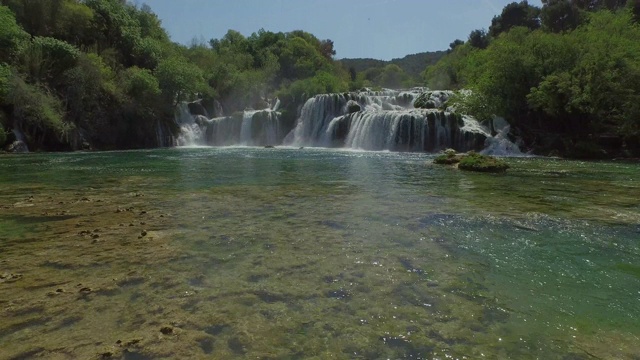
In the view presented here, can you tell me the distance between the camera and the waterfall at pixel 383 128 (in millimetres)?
31906

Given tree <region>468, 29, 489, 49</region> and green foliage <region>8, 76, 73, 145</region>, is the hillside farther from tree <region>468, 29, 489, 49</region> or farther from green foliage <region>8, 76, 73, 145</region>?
green foliage <region>8, 76, 73, 145</region>

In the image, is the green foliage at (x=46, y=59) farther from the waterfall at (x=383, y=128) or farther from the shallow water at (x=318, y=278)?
the shallow water at (x=318, y=278)

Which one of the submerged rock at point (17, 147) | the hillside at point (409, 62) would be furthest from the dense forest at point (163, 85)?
the hillside at point (409, 62)

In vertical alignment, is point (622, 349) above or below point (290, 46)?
below

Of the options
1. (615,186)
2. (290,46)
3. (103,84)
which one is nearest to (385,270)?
(615,186)

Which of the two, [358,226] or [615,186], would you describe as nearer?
[358,226]

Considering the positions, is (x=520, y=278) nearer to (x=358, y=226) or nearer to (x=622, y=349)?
(x=622, y=349)

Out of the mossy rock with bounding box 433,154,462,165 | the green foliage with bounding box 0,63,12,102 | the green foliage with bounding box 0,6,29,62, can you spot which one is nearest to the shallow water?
the mossy rock with bounding box 433,154,462,165

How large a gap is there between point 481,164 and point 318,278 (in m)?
13.8

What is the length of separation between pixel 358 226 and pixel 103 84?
A: 3507 cm

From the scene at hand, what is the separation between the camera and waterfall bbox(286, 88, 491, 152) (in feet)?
105

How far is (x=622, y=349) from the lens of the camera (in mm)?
3254

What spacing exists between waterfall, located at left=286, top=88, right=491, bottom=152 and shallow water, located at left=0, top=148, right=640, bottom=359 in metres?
22.7

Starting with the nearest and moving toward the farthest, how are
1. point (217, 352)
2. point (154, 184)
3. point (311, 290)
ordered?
point (217, 352) → point (311, 290) → point (154, 184)
